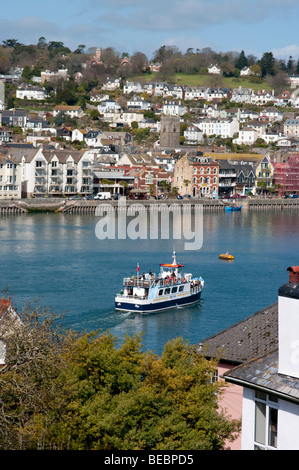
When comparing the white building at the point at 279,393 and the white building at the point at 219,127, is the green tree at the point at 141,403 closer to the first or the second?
the white building at the point at 279,393

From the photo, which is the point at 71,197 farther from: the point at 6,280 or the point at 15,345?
the point at 15,345

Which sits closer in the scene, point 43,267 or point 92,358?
point 92,358

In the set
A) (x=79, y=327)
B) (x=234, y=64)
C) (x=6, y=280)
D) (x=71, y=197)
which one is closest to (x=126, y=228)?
(x=71, y=197)

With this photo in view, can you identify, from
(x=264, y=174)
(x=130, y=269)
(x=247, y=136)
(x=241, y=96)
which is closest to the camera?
(x=130, y=269)

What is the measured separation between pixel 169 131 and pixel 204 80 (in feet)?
132

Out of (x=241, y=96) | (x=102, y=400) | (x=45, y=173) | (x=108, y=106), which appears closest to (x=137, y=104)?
(x=108, y=106)

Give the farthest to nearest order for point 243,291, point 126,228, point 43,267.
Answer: point 126,228 → point 43,267 → point 243,291

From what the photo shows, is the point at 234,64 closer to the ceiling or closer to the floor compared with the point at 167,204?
closer to the ceiling

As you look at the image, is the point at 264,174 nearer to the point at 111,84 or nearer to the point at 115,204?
the point at 115,204

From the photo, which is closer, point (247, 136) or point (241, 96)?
point (247, 136)

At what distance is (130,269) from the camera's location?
2917 cm

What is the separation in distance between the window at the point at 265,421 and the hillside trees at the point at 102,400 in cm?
251

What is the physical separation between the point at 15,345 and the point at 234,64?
409ft
